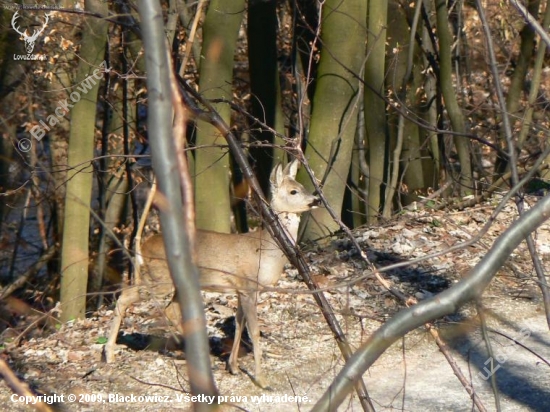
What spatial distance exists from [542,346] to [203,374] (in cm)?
651

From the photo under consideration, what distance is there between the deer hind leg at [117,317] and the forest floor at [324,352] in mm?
92

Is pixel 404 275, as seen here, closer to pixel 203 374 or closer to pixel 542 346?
pixel 542 346

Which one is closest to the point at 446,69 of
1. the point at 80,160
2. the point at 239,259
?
the point at 80,160

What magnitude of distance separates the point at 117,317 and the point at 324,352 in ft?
5.99

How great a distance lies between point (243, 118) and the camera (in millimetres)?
10648

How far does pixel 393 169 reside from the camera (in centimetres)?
1229

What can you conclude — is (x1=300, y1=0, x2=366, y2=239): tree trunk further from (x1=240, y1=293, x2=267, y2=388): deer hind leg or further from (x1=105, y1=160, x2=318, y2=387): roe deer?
(x1=240, y1=293, x2=267, y2=388): deer hind leg

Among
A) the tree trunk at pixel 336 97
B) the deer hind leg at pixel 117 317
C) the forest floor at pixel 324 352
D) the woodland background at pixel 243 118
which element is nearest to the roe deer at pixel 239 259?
the deer hind leg at pixel 117 317

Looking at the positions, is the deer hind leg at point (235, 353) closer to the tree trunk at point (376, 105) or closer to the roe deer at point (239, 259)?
the roe deer at point (239, 259)

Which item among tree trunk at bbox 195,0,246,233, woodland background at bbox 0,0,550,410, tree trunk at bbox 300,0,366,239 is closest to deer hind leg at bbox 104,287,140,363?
woodland background at bbox 0,0,550,410

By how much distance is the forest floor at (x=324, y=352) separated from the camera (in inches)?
270

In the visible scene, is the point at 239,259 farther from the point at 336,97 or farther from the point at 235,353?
the point at 336,97

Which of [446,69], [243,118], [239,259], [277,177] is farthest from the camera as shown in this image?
[446,69]

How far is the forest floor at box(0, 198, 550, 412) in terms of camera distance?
270 inches
